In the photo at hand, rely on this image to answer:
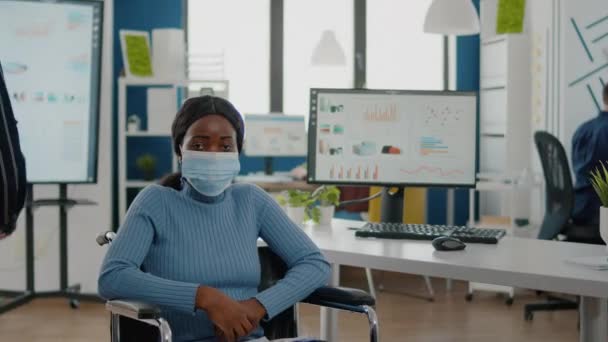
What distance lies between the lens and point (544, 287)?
200 cm

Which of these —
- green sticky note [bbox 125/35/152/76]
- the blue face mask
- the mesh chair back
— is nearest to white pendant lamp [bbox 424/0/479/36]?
the mesh chair back

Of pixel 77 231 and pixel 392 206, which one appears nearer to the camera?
pixel 392 206

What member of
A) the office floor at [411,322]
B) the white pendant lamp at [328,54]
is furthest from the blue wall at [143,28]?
the office floor at [411,322]

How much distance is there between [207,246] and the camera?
78.4 inches

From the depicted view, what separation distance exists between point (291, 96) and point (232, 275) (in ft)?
16.0

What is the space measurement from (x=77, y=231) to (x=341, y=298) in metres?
3.30

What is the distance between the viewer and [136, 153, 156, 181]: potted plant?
580 centimetres

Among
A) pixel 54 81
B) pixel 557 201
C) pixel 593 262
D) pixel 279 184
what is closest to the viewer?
pixel 593 262

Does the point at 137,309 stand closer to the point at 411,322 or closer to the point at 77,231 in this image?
the point at 411,322

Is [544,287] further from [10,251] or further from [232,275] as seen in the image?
[10,251]

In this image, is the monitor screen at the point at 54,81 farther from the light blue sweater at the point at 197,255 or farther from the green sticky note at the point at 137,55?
the light blue sweater at the point at 197,255

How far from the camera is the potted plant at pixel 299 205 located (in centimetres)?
302

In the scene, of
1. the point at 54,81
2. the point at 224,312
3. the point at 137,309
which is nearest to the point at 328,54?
the point at 54,81

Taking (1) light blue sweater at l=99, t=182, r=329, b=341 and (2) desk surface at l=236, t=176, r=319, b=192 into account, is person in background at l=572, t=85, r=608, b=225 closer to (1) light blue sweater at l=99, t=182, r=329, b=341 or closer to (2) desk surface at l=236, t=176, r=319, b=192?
(2) desk surface at l=236, t=176, r=319, b=192
